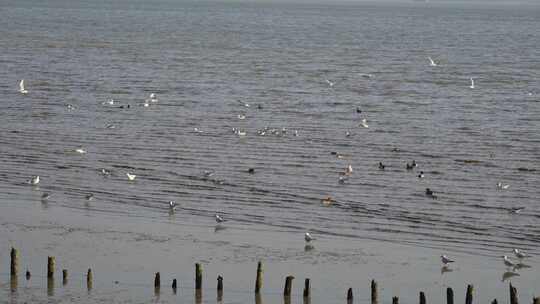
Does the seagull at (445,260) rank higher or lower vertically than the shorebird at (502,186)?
lower

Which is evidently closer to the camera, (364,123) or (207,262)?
(207,262)

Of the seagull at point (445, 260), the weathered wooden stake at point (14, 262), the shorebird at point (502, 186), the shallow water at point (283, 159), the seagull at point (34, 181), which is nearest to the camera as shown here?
the weathered wooden stake at point (14, 262)

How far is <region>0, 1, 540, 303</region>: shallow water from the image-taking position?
23344 mm

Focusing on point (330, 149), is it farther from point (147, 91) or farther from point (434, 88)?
point (434, 88)

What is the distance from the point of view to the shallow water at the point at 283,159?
76.6ft

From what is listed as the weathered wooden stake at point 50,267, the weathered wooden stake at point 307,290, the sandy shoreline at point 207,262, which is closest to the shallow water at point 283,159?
the sandy shoreline at point 207,262

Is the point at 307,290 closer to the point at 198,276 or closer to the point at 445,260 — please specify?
the point at 198,276

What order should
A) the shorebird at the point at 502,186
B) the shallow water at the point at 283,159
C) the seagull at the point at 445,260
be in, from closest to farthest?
the seagull at the point at 445,260 < the shallow water at the point at 283,159 < the shorebird at the point at 502,186

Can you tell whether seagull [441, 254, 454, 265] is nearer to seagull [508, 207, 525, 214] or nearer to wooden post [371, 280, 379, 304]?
wooden post [371, 280, 379, 304]

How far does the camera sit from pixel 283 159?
32969mm

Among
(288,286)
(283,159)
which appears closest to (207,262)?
(288,286)

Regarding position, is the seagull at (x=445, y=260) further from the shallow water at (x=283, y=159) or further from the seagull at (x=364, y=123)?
the seagull at (x=364, y=123)

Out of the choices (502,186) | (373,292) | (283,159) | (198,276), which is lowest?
(373,292)

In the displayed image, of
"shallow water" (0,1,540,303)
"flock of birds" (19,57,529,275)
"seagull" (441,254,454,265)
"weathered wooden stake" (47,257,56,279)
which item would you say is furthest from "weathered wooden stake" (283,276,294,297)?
"weathered wooden stake" (47,257,56,279)
